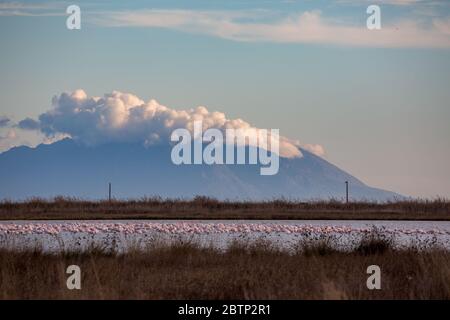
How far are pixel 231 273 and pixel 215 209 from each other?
123ft

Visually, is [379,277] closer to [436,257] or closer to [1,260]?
[436,257]

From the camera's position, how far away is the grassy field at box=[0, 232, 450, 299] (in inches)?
634

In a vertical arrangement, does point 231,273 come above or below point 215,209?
below

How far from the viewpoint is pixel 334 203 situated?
192ft

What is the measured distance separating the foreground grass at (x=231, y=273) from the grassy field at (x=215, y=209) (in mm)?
25882

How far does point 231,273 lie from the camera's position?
18734 mm

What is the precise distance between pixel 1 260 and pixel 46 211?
3462 cm

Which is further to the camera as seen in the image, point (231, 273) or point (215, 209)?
point (215, 209)

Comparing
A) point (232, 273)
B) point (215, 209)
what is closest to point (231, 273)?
point (232, 273)

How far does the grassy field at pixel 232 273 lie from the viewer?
16094 mm

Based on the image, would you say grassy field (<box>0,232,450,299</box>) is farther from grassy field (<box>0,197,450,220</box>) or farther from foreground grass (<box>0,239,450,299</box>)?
grassy field (<box>0,197,450,220</box>)

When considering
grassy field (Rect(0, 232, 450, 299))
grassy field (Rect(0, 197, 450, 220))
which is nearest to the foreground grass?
grassy field (Rect(0, 232, 450, 299))

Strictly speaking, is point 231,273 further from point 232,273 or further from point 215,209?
point 215,209
